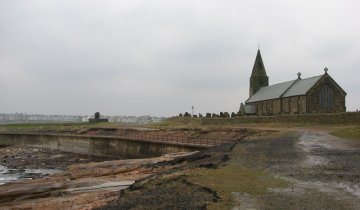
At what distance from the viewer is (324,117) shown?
127ft

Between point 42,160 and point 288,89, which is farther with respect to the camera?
point 288,89

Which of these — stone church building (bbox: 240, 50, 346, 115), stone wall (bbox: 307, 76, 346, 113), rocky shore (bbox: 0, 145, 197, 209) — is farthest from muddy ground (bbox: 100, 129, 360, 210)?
stone wall (bbox: 307, 76, 346, 113)

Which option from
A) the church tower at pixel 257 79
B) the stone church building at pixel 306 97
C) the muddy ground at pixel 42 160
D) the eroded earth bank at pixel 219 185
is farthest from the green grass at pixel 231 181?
the church tower at pixel 257 79

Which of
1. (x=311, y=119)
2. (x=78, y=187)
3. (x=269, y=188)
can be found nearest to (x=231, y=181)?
(x=269, y=188)

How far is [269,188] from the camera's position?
12.3 metres

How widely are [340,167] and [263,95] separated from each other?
53879 mm

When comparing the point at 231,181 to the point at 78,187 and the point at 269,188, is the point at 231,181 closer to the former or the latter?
the point at 269,188

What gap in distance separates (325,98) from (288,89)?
24.2 ft

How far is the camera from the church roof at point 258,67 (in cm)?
7956

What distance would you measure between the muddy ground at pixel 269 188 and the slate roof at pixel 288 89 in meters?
34.0

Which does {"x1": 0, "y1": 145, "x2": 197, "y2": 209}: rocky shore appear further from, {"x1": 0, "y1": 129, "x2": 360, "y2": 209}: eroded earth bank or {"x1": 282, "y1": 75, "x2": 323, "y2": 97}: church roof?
{"x1": 282, "y1": 75, "x2": 323, "y2": 97}: church roof

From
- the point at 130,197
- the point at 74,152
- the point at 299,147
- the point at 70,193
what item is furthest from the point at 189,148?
the point at 74,152

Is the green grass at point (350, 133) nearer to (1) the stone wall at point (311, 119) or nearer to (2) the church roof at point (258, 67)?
(1) the stone wall at point (311, 119)

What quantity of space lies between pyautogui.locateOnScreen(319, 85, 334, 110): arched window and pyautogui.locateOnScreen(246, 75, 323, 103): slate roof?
1.66 metres
